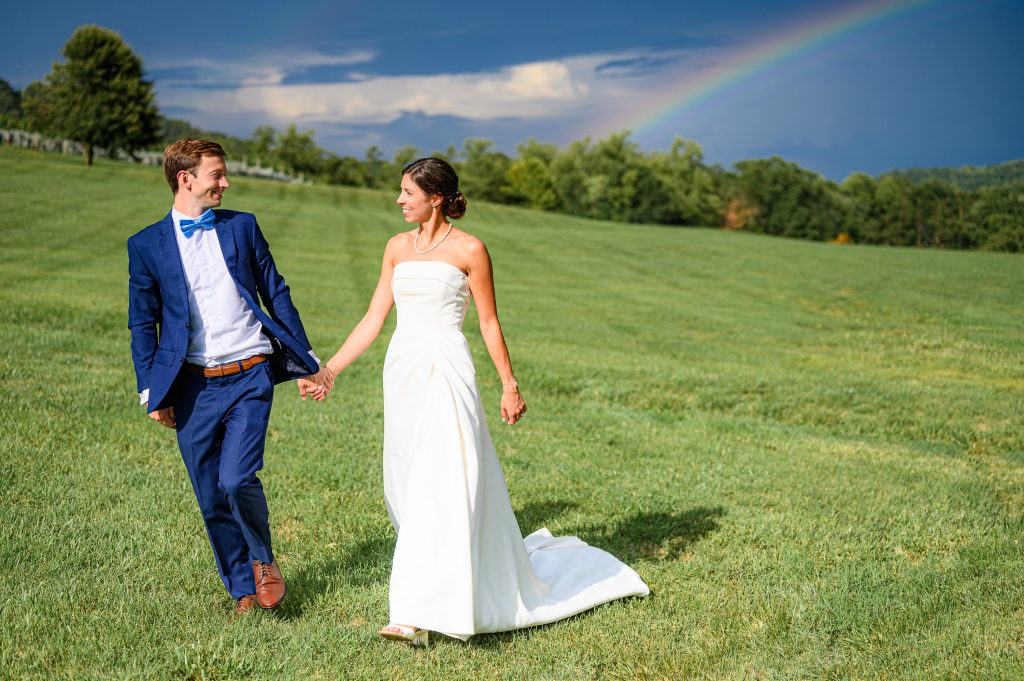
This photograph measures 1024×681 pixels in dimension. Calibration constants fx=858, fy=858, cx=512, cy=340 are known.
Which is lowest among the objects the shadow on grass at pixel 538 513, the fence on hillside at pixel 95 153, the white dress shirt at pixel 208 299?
the shadow on grass at pixel 538 513

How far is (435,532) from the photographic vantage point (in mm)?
4934

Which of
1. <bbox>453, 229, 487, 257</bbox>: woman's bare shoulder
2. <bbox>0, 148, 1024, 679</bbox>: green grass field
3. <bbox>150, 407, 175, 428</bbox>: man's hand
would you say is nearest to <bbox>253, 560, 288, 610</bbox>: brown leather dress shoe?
<bbox>0, 148, 1024, 679</bbox>: green grass field

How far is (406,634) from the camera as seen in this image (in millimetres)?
4848

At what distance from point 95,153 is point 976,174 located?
95.3 m

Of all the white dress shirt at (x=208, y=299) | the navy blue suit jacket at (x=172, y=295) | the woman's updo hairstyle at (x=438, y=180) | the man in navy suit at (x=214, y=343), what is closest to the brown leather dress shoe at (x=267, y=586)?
the man in navy suit at (x=214, y=343)

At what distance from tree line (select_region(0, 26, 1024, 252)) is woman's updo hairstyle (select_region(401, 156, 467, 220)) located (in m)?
65.5

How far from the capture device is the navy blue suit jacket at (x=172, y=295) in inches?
193

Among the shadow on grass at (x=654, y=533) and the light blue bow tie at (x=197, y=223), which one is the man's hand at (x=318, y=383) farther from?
the shadow on grass at (x=654, y=533)

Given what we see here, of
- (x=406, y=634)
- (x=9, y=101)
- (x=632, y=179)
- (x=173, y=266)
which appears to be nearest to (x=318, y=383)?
(x=173, y=266)

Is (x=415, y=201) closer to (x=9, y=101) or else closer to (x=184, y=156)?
(x=184, y=156)

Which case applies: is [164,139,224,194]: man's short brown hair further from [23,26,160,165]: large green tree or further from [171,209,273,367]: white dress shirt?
[23,26,160,165]: large green tree

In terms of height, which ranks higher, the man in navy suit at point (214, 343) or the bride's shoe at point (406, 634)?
the man in navy suit at point (214, 343)

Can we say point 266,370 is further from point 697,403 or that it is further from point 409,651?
point 697,403

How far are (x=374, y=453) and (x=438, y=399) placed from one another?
12.9 feet
